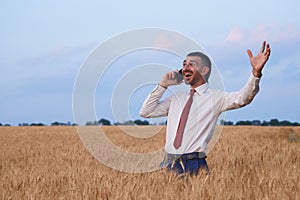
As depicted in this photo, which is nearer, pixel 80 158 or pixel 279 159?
pixel 279 159

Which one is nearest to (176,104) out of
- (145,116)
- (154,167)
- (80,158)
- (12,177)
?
(145,116)

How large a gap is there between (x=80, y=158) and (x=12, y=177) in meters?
2.84

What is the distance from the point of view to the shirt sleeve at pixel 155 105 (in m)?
4.71

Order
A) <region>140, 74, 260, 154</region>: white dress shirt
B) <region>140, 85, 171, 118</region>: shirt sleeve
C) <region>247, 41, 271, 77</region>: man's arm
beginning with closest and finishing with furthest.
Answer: <region>247, 41, 271, 77</region>: man's arm
<region>140, 74, 260, 154</region>: white dress shirt
<region>140, 85, 171, 118</region>: shirt sleeve

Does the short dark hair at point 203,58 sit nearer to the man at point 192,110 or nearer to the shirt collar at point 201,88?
the man at point 192,110

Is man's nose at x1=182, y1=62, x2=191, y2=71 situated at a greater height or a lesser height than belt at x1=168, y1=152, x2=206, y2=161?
greater

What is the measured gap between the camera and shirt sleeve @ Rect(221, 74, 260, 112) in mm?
4285

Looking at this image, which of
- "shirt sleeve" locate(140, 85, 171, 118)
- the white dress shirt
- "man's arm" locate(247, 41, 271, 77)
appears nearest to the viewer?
"man's arm" locate(247, 41, 271, 77)

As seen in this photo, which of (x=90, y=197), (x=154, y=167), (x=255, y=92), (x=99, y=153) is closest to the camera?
(x=90, y=197)

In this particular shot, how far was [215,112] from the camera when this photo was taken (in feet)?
15.5

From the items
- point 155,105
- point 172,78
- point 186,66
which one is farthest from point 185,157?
point 186,66

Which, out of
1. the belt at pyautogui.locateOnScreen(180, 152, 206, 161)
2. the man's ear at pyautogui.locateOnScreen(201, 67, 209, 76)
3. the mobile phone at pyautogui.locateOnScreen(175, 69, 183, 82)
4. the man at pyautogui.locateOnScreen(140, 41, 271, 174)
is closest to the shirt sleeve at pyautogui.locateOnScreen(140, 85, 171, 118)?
the man at pyautogui.locateOnScreen(140, 41, 271, 174)

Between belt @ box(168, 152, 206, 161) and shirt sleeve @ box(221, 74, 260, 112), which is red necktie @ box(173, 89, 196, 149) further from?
shirt sleeve @ box(221, 74, 260, 112)

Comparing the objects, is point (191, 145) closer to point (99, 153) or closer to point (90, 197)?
point (90, 197)
